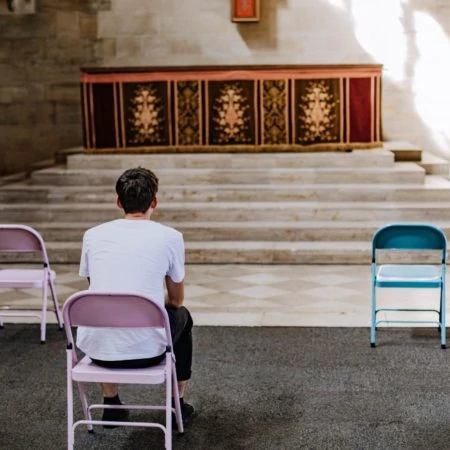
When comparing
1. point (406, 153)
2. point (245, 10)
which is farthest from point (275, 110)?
point (245, 10)

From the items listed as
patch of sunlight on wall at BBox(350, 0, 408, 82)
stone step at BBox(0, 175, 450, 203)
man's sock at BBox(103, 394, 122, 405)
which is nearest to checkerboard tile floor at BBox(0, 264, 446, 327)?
stone step at BBox(0, 175, 450, 203)

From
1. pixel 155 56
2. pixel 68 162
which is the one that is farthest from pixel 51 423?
pixel 155 56

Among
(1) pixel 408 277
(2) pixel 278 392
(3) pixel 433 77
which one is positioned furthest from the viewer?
(3) pixel 433 77

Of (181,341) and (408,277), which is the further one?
(408,277)

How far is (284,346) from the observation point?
5.47m

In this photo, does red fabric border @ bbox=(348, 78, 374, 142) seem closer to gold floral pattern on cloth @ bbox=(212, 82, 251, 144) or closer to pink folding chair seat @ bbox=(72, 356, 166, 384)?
gold floral pattern on cloth @ bbox=(212, 82, 251, 144)

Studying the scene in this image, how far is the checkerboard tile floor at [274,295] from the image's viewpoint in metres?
6.14

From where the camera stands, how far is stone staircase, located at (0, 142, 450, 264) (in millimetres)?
8492

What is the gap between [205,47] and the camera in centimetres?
1178

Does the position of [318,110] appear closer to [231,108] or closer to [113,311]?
[231,108]

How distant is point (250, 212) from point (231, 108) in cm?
166

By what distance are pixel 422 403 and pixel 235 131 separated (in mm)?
6150

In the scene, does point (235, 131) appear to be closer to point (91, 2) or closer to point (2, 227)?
point (91, 2)

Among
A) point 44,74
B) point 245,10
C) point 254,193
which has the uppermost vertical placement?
point 245,10
